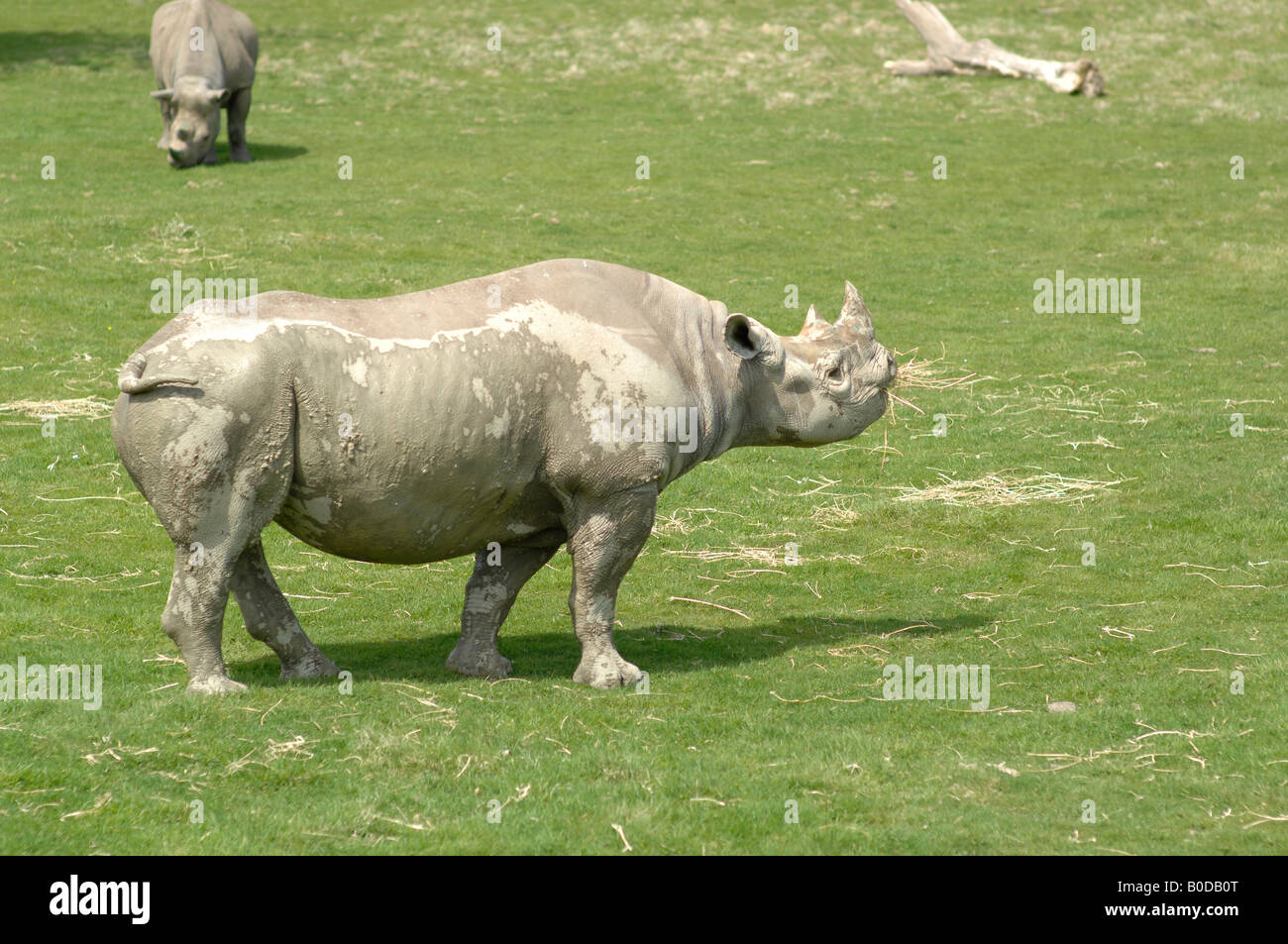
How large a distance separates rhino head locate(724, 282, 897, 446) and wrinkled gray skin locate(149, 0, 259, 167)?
59.3ft

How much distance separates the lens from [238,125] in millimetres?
26891

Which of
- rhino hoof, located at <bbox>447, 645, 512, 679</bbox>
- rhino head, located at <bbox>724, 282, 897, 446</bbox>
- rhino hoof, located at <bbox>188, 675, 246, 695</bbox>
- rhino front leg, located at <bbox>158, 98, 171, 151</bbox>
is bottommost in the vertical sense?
rhino hoof, located at <bbox>447, 645, 512, 679</bbox>

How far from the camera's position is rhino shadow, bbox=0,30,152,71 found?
1298 inches

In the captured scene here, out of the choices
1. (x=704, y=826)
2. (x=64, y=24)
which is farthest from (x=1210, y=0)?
(x=704, y=826)

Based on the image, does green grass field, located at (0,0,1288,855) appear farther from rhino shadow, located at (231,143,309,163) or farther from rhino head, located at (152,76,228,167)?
rhino head, located at (152,76,228,167)

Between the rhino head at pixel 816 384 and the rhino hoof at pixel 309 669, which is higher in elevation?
the rhino head at pixel 816 384

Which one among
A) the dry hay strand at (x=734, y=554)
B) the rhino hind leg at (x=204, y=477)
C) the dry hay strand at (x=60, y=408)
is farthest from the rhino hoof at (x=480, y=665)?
the dry hay strand at (x=60, y=408)

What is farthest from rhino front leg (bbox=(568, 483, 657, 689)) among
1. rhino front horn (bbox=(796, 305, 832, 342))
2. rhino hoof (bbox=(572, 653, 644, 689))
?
rhino front horn (bbox=(796, 305, 832, 342))

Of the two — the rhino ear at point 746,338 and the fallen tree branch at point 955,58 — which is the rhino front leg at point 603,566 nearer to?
the rhino ear at point 746,338

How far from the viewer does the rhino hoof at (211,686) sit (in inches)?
352

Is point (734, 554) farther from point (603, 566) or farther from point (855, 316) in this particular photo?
point (603, 566)

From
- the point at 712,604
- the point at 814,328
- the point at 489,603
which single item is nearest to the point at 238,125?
the point at 712,604

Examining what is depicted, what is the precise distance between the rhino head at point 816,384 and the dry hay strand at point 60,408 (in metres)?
8.81

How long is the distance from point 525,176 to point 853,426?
17462mm
